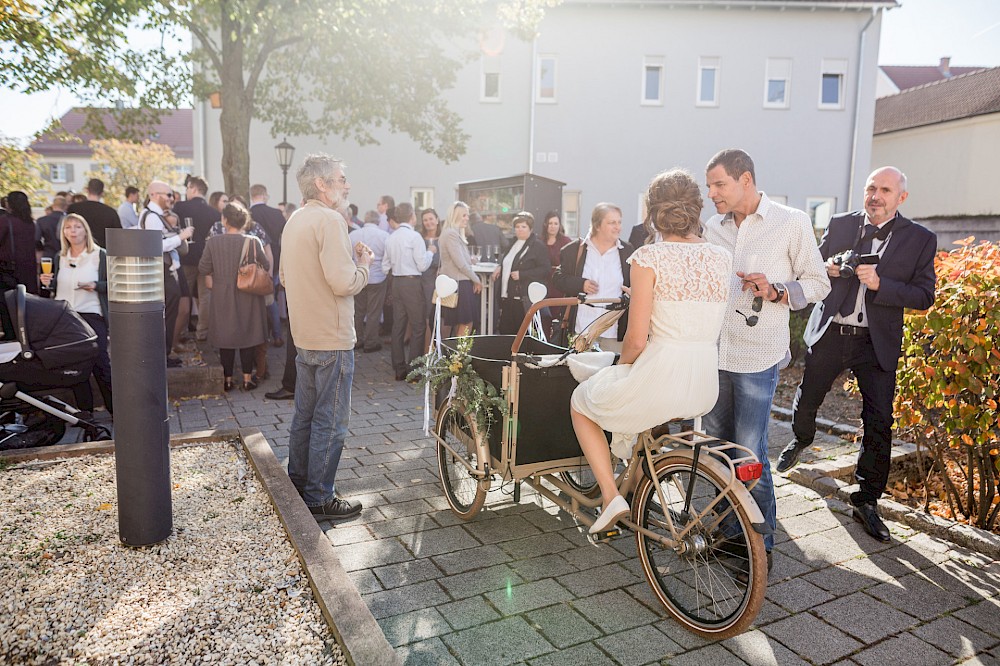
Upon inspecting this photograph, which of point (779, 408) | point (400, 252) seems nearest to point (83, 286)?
point (400, 252)

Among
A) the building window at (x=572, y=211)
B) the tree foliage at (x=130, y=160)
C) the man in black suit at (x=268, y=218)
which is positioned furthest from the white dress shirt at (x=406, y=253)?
the tree foliage at (x=130, y=160)

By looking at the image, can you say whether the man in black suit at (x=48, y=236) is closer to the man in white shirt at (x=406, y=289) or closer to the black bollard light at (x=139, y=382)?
the man in white shirt at (x=406, y=289)

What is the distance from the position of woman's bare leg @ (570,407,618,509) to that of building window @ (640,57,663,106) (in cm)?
2163

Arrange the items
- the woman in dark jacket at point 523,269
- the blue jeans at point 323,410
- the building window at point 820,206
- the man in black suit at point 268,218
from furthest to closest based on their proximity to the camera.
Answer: the building window at point 820,206 → the man in black suit at point 268,218 → the woman in dark jacket at point 523,269 → the blue jeans at point 323,410

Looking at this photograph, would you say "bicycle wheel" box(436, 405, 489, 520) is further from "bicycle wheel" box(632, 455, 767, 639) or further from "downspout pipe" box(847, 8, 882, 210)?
"downspout pipe" box(847, 8, 882, 210)

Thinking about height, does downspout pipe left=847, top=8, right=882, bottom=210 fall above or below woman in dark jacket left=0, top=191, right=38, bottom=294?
above

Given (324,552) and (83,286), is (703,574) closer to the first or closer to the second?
(324,552)

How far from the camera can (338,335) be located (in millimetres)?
4477

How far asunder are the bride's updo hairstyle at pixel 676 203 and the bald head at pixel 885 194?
161 cm

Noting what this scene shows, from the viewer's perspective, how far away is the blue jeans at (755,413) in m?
3.87

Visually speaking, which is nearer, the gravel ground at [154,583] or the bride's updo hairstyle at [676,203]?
the gravel ground at [154,583]

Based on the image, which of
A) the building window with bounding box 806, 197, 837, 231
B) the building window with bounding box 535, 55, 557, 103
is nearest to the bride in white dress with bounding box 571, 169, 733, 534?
the building window with bounding box 535, 55, 557, 103

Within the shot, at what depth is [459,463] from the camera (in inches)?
178

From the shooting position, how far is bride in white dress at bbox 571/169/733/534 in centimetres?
324
